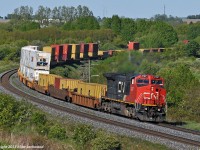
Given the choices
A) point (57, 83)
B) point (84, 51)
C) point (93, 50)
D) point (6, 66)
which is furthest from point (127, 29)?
point (57, 83)

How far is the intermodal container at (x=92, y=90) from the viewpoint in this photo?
1486 inches

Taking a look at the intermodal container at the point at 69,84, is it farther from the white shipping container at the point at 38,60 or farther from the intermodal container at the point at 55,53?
the intermodal container at the point at 55,53

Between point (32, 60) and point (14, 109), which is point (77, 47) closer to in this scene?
point (32, 60)

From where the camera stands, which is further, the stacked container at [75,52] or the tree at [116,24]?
the tree at [116,24]

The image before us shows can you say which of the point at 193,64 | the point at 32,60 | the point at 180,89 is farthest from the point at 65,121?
the point at 193,64

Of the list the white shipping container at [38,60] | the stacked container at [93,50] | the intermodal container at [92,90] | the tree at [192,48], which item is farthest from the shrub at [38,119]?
the tree at [192,48]

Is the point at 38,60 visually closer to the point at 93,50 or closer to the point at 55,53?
the point at 55,53

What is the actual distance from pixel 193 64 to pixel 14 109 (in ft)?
180

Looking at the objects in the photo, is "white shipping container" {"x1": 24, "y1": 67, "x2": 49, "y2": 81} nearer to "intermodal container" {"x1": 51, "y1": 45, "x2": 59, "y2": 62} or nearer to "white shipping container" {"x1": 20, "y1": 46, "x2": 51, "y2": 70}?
"white shipping container" {"x1": 20, "y1": 46, "x2": 51, "y2": 70}

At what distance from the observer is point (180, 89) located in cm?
4416

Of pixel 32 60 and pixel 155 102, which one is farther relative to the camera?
pixel 32 60

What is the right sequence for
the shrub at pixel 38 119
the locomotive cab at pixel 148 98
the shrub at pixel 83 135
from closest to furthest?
the shrub at pixel 83 135, the shrub at pixel 38 119, the locomotive cab at pixel 148 98

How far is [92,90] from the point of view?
39.7m

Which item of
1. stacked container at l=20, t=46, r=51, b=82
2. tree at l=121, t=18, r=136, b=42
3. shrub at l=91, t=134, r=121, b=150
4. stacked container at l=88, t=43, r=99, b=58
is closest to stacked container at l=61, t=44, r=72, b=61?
stacked container at l=88, t=43, r=99, b=58
